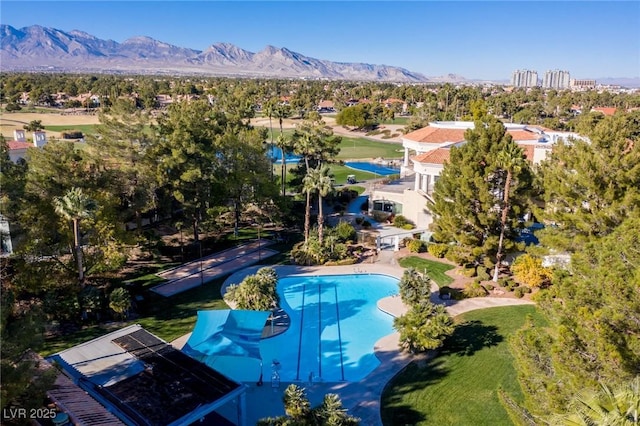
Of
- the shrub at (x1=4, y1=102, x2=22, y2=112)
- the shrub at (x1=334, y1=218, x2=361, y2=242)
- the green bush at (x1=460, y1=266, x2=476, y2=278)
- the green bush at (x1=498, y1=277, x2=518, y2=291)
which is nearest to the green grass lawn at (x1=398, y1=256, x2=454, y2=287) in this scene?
the green bush at (x1=460, y1=266, x2=476, y2=278)

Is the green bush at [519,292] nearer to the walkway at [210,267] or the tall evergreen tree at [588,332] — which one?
the tall evergreen tree at [588,332]

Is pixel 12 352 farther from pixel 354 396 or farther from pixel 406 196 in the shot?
pixel 406 196

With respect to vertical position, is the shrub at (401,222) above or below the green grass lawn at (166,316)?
above

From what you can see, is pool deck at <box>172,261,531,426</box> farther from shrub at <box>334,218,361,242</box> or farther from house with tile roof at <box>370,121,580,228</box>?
house with tile roof at <box>370,121,580,228</box>

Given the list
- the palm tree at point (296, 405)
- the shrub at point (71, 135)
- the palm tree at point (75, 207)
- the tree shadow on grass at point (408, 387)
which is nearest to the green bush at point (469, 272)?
the tree shadow on grass at point (408, 387)

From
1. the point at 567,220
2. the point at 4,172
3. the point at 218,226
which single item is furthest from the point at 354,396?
the point at 218,226

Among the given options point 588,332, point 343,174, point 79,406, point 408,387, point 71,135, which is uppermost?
point 71,135

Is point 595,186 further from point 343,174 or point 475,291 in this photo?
point 343,174

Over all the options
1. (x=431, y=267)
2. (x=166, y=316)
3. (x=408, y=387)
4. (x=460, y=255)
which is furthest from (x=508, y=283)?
(x=166, y=316)
